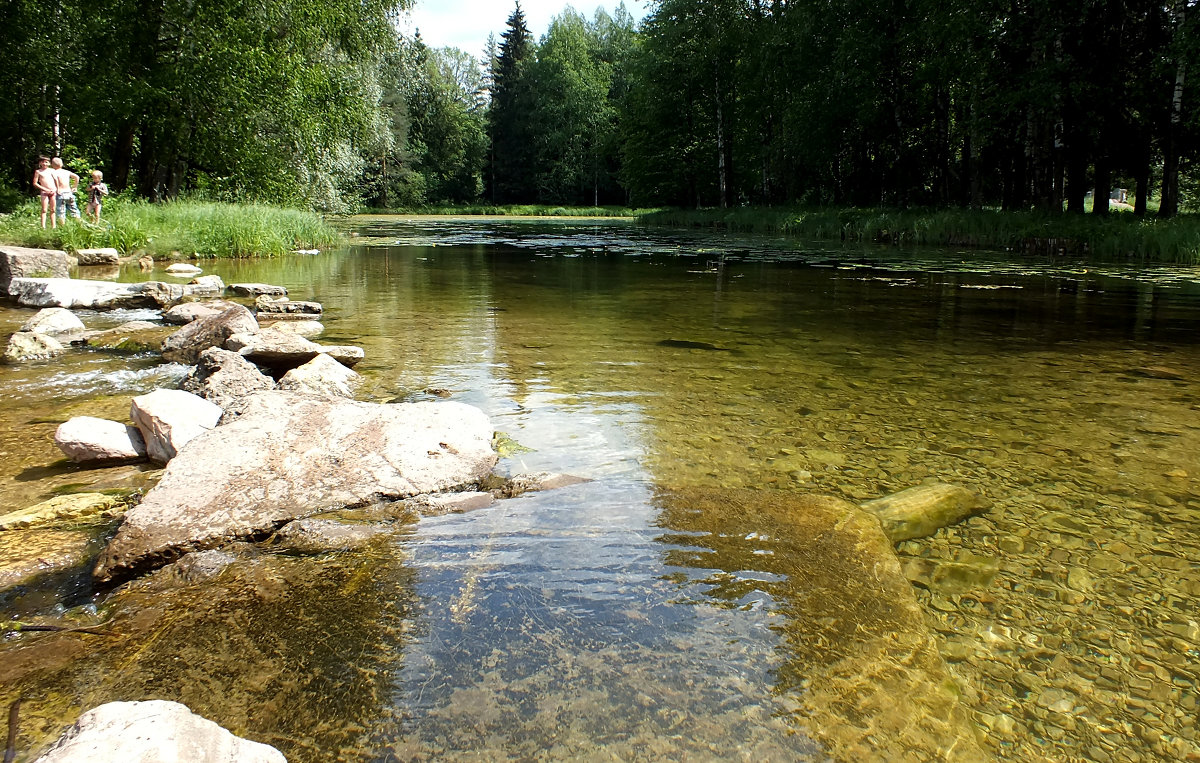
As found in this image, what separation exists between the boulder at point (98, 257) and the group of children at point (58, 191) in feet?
3.42

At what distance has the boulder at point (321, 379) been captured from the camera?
4.78 meters

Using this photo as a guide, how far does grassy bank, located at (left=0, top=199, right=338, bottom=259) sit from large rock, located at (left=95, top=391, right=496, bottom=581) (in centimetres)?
1278

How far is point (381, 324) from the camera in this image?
27.3 ft

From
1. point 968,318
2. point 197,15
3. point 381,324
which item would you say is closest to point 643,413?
point 381,324

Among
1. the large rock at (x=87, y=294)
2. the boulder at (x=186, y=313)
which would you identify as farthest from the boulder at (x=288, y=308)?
the large rock at (x=87, y=294)

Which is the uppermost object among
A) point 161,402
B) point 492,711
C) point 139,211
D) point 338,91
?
point 338,91

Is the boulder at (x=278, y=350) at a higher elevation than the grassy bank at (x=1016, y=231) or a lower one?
lower

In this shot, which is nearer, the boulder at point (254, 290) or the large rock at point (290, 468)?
the large rock at point (290, 468)

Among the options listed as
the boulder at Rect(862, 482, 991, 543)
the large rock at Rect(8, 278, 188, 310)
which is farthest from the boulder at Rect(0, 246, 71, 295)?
the boulder at Rect(862, 482, 991, 543)

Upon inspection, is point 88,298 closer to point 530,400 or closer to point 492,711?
point 530,400

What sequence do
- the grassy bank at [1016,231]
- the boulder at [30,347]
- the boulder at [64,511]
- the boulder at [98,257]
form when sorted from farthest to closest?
the grassy bank at [1016,231]
the boulder at [98,257]
the boulder at [30,347]
the boulder at [64,511]

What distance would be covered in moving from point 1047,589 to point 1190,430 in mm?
2564

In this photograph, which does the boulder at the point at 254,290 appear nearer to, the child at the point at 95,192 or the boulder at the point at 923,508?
the child at the point at 95,192

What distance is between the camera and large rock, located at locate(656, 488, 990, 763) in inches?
76.2
